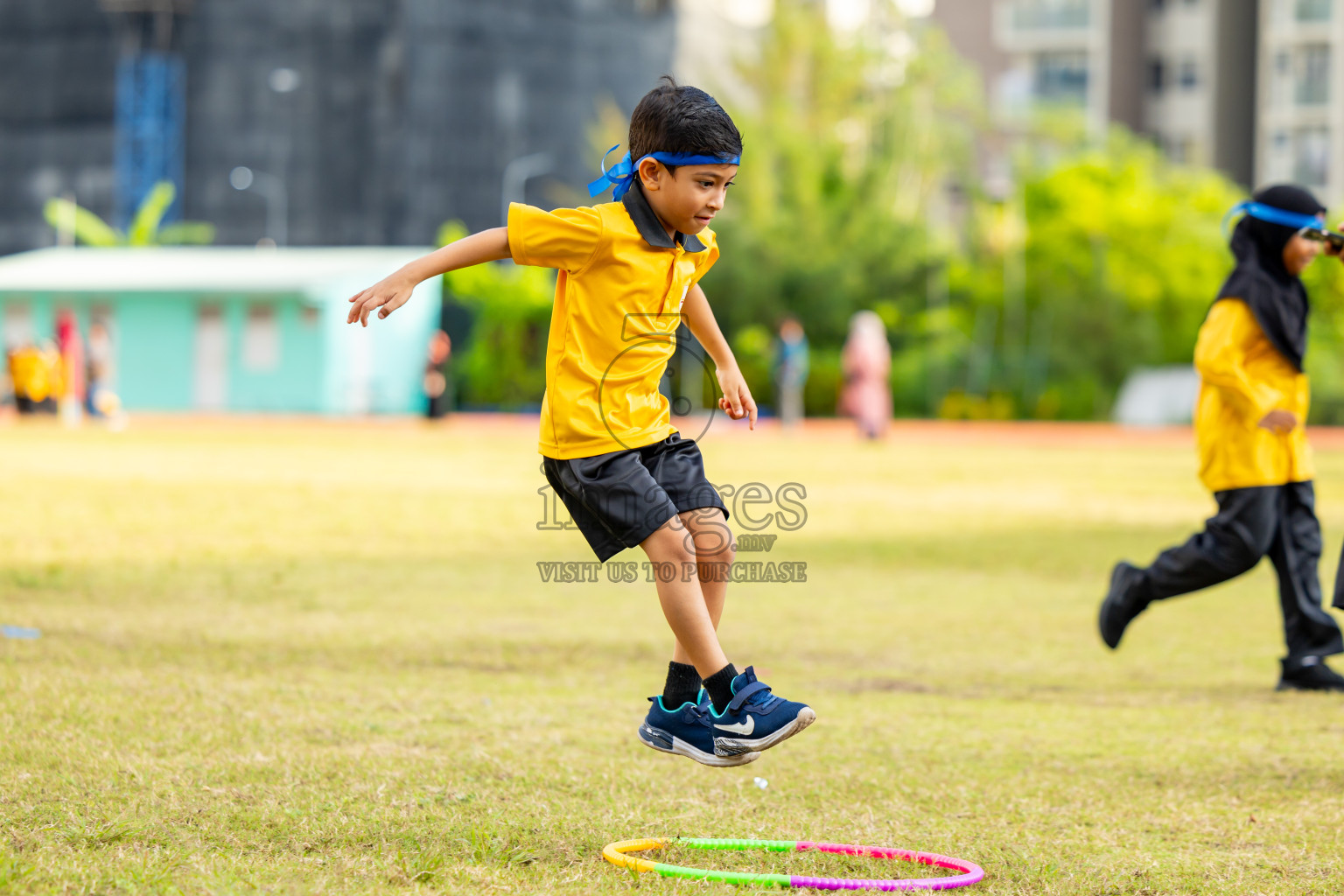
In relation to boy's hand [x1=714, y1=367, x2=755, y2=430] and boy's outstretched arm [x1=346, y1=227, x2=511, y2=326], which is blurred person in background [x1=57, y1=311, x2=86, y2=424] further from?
boy's outstretched arm [x1=346, y1=227, x2=511, y2=326]

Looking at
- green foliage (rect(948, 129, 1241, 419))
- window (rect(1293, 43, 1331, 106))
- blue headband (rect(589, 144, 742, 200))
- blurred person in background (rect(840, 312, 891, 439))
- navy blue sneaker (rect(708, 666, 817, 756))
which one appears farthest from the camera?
window (rect(1293, 43, 1331, 106))

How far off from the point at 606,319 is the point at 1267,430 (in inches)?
141

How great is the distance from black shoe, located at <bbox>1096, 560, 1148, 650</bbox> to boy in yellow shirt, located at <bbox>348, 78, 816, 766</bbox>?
3.28 metres

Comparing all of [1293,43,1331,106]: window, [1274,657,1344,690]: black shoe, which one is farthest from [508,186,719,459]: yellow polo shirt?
[1293,43,1331,106]: window

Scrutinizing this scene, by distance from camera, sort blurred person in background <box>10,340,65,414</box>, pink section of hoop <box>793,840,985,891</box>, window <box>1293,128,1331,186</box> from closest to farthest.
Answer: pink section of hoop <box>793,840,985,891</box>
blurred person in background <box>10,340,65,414</box>
window <box>1293,128,1331,186</box>

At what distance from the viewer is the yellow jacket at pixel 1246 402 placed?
21.5 ft

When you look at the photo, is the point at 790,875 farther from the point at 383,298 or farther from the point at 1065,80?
the point at 1065,80

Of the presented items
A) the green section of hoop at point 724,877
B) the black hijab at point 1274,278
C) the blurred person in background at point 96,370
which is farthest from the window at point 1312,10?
the green section of hoop at point 724,877

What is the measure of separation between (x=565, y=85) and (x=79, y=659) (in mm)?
43677

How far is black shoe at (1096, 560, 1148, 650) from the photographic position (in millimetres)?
6977

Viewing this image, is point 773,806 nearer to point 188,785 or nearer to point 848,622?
point 188,785

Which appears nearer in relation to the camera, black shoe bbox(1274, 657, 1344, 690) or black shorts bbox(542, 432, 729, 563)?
black shorts bbox(542, 432, 729, 563)

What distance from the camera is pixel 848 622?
329 inches

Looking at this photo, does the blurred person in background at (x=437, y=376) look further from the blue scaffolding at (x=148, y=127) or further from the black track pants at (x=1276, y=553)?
the black track pants at (x=1276, y=553)
